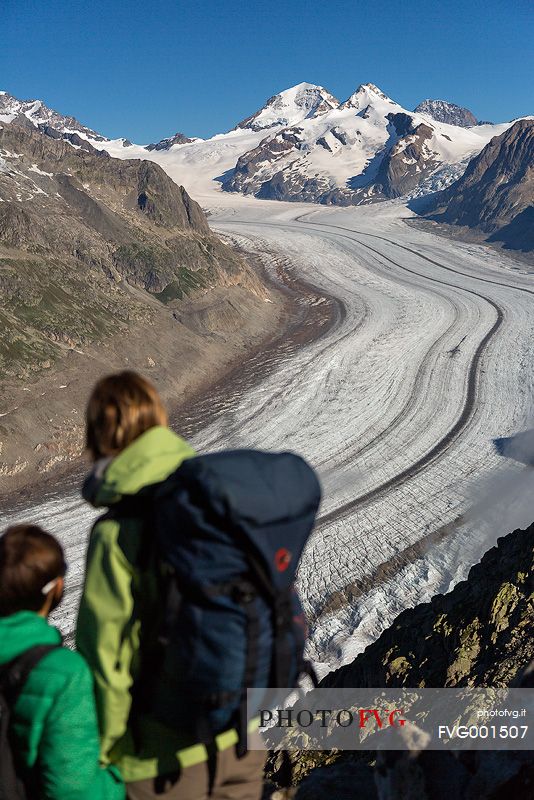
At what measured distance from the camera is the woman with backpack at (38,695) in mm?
2104

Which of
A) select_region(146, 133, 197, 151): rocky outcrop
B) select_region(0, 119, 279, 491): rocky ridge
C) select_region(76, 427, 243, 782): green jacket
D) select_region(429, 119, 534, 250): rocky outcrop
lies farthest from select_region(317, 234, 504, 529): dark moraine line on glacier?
select_region(146, 133, 197, 151): rocky outcrop

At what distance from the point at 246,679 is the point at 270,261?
42607 mm

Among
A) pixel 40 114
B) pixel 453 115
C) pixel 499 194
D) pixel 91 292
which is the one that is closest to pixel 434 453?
pixel 91 292

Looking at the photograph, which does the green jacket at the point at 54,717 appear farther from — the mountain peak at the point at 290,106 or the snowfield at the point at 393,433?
the mountain peak at the point at 290,106

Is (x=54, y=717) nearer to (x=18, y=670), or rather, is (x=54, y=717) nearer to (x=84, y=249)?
(x=18, y=670)

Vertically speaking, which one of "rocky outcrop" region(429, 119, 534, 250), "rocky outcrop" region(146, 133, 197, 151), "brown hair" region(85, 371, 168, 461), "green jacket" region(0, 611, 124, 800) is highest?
"rocky outcrop" region(146, 133, 197, 151)

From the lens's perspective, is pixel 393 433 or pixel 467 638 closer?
pixel 467 638

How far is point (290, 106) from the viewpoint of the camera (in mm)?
177125

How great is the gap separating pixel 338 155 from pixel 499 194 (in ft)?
164

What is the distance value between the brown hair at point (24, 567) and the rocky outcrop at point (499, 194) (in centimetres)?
4939

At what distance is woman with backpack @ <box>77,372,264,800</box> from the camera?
2.16 meters

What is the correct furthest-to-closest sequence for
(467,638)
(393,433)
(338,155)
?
(338,155), (393,433), (467,638)

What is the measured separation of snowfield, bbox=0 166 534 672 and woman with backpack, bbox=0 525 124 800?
26.2ft

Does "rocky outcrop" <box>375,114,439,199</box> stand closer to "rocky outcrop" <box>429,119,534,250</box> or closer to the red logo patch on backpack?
"rocky outcrop" <box>429,119,534,250</box>
